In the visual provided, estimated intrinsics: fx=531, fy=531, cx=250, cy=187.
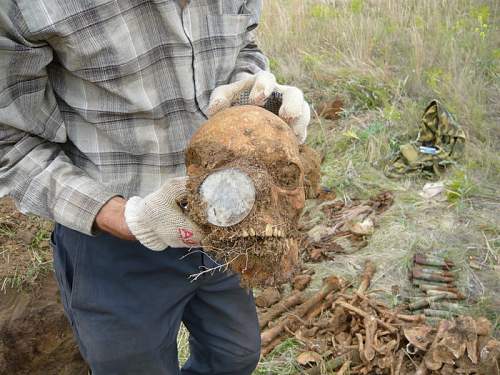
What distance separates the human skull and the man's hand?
233 millimetres

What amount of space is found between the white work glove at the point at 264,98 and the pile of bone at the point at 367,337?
1.30 m

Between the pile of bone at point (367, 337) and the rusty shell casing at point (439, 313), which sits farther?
the rusty shell casing at point (439, 313)

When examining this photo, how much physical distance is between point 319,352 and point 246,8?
1787 millimetres

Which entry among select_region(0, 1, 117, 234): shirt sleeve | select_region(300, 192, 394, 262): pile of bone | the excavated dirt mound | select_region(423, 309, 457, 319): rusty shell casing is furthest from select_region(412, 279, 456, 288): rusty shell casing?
select_region(0, 1, 117, 234): shirt sleeve

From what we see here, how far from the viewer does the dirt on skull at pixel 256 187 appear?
4.70 ft

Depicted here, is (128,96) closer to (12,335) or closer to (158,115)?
(158,115)

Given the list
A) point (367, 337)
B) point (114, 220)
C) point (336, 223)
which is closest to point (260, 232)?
point (114, 220)

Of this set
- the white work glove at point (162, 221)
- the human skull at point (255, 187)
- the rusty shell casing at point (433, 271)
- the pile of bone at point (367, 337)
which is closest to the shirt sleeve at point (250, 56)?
the human skull at point (255, 187)

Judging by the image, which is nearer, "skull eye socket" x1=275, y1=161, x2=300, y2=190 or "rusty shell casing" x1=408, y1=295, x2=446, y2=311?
"skull eye socket" x1=275, y1=161, x2=300, y2=190

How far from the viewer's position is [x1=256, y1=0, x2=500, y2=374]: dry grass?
338cm

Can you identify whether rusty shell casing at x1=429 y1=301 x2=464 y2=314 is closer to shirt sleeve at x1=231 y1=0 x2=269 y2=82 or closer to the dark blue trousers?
the dark blue trousers

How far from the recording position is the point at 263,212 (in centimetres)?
144

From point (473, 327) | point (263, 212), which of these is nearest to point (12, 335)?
point (263, 212)

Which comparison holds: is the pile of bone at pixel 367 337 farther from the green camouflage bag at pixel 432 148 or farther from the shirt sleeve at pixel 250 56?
the shirt sleeve at pixel 250 56
